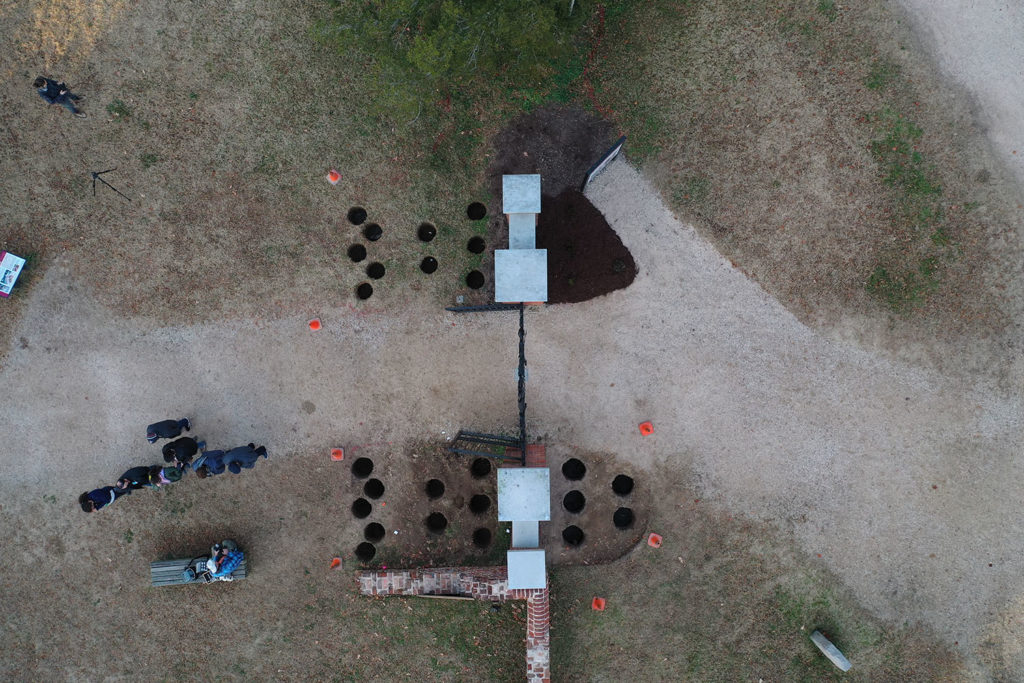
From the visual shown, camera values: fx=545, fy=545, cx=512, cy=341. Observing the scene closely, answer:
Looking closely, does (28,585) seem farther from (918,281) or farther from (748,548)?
(918,281)

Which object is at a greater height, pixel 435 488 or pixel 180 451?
pixel 180 451

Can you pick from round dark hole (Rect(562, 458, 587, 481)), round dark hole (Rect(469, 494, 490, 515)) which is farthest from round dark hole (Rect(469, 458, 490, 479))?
round dark hole (Rect(562, 458, 587, 481))

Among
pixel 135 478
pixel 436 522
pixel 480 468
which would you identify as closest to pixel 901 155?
pixel 480 468

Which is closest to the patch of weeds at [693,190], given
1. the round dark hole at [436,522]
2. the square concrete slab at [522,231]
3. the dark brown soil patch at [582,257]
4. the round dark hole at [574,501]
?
the dark brown soil patch at [582,257]

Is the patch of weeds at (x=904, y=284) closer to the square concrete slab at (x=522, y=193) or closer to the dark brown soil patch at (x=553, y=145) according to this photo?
the dark brown soil patch at (x=553, y=145)

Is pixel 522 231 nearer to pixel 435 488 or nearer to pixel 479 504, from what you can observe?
pixel 435 488

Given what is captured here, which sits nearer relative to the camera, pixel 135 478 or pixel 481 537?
pixel 135 478
